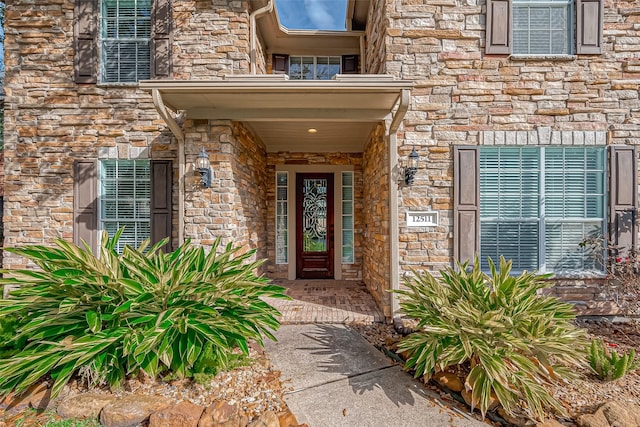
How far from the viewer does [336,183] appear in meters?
5.74

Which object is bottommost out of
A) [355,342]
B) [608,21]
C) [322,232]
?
[355,342]

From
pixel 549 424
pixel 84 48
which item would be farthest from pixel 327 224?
pixel 84 48

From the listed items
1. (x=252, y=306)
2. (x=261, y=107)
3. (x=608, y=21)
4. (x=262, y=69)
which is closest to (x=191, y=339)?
(x=252, y=306)

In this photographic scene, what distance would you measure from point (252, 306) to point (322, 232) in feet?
11.1

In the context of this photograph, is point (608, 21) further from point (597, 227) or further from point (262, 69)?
point (262, 69)

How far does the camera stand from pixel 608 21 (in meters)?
A: 3.70

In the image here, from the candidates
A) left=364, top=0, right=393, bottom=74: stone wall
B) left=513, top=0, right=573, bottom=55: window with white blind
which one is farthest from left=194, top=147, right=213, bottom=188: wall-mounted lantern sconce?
left=513, top=0, right=573, bottom=55: window with white blind

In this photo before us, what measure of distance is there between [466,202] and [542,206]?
102cm

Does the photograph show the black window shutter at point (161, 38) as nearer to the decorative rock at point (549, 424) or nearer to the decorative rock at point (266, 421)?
the decorative rock at point (266, 421)

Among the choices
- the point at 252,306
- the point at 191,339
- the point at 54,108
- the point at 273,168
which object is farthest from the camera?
the point at 273,168

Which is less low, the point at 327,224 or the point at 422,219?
the point at 422,219

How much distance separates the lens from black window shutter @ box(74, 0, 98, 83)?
4.00 meters

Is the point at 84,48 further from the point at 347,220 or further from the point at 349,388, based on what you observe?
the point at 349,388

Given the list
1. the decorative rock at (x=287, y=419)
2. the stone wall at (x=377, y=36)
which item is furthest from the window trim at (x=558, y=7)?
the decorative rock at (x=287, y=419)
